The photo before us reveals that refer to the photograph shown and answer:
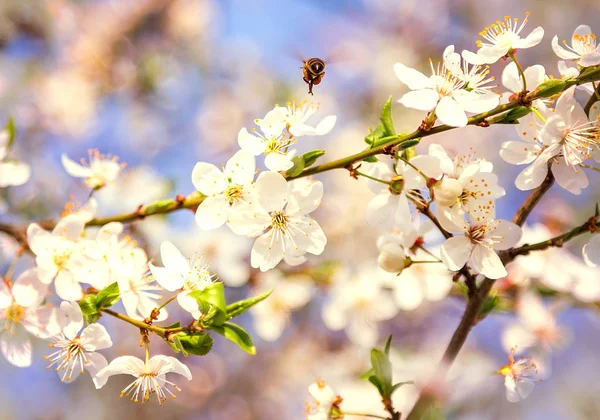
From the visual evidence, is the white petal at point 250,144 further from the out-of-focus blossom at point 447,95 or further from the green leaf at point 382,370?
the green leaf at point 382,370

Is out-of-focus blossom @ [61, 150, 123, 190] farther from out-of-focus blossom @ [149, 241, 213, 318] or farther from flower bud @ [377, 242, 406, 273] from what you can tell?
flower bud @ [377, 242, 406, 273]

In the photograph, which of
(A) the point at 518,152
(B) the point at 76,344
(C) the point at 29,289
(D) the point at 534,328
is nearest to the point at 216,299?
(B) the point at 76,344

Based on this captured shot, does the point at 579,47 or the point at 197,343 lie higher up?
the point at 579,47

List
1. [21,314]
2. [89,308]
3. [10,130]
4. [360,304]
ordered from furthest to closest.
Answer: [360,304], [10,130], [21,314], [89,308]

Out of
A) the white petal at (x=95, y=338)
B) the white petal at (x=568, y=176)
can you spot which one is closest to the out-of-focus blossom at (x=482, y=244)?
the white petal at (x=568, y=176)

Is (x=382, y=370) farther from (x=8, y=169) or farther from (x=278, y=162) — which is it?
(x=8, y=169)

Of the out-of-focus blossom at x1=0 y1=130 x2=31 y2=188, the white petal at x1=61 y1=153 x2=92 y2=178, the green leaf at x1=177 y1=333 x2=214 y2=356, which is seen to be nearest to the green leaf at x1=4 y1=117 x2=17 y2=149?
the out-of-focus blossom at x1=0 y1=130 x2=31 y2=188
